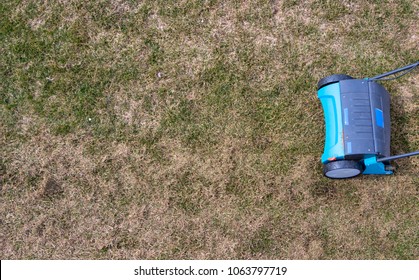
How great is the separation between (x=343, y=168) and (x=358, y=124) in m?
0.35

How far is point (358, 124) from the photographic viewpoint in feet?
Result: 11.8

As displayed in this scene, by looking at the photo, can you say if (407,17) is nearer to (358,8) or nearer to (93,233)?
(358,8)

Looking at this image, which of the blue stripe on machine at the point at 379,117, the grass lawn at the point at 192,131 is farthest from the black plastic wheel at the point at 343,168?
the blue stripe on machine at the point at 379,117

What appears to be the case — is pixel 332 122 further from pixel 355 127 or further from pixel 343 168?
pixel 343 168

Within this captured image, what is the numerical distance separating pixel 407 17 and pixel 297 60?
1042mm

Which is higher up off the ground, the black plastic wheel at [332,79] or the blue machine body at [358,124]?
the black plastic wheel at [332,79]

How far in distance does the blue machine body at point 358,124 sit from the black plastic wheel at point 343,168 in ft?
0.10

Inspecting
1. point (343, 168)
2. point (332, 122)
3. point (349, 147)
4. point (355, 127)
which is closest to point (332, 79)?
point (332, 122)

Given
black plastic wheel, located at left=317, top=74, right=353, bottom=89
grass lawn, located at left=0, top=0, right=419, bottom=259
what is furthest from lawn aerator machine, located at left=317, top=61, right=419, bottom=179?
grass lawn, located at left=0, top=0, right=419, bottom=259

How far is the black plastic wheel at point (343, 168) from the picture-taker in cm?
358

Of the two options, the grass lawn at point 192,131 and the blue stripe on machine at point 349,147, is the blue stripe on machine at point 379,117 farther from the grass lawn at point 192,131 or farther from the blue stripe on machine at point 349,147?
the grass lawn at point 192,131

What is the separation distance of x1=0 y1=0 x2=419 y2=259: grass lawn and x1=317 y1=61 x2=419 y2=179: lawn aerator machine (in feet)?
0.90

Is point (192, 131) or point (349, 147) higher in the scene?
point (192, 131)

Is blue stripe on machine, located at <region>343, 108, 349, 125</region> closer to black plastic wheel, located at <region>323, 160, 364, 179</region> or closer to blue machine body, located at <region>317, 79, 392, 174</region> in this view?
blue machine body, located at <region>317, 79, 392, 174</region>
